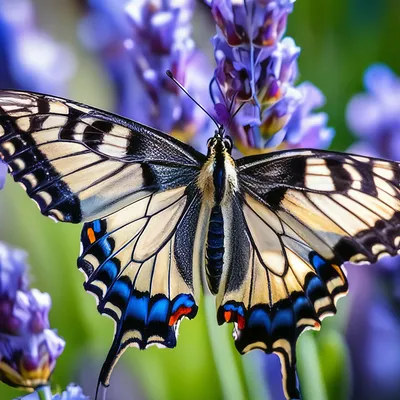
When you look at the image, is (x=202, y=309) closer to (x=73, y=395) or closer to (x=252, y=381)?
(x=252, y=381)

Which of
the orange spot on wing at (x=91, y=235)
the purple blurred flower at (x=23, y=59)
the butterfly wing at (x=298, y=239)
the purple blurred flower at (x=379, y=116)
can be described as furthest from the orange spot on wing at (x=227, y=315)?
the purple blurred flower at (x=23, y=59)

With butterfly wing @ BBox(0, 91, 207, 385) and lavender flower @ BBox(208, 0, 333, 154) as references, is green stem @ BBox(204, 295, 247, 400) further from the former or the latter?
lavender flower @ BBox(208, 0, 333, 154)

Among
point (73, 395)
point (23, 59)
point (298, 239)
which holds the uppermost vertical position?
point (23, 59)

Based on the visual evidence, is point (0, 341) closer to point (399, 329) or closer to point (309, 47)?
point (399, 329)

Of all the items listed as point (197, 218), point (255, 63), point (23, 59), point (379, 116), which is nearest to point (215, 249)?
point (197, 218)

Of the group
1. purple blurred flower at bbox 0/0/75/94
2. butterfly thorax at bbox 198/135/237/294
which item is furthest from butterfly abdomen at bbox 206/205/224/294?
purple blurred flower at bbox 0/0/75/94

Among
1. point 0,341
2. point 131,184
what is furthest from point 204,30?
point 0,341

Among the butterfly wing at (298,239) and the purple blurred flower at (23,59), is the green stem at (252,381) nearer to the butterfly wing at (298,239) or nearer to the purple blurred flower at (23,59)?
the butterfly wing at (298,239)
